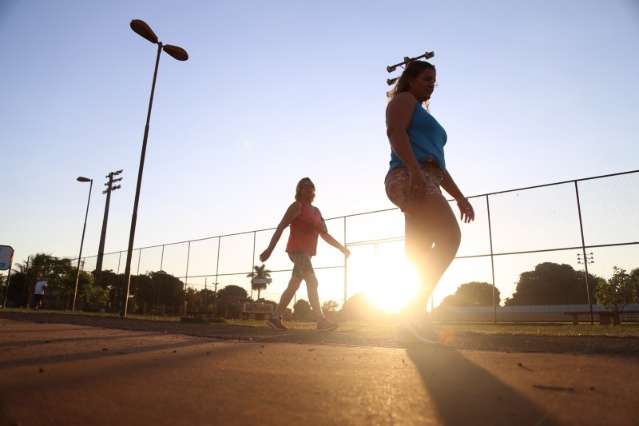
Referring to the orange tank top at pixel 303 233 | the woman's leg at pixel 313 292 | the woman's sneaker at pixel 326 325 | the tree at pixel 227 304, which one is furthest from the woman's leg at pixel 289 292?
the tree at pixel 227 304

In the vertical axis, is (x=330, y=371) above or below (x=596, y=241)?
below

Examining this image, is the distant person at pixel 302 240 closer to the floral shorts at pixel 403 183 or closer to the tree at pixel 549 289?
the floral shorts at pixel 403 183

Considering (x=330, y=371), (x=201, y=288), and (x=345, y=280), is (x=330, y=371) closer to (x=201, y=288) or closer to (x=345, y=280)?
(x=345, y=280)

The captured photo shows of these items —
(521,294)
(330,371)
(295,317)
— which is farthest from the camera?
(521,294)

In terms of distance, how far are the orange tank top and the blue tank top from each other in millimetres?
2357

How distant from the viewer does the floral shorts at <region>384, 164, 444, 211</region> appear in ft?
8.91

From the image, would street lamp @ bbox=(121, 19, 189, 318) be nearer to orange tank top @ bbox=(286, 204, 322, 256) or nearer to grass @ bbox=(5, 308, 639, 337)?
grass @ bbox=(5, 308, 639, 337)

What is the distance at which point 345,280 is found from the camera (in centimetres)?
1384

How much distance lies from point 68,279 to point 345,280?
84.1 feet

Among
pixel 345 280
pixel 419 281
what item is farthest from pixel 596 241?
pixel 419 281

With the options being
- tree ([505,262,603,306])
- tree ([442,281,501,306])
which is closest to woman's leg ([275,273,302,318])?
tree ([505,262,603,306])

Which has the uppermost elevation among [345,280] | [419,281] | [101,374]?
[345,280]

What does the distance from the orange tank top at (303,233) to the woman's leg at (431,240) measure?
2532 millimetres

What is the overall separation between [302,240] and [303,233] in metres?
0.08
